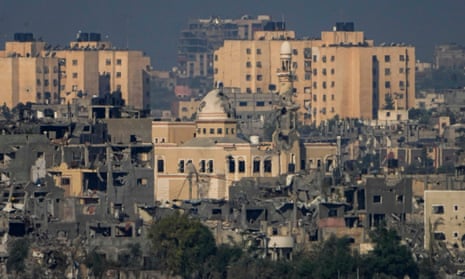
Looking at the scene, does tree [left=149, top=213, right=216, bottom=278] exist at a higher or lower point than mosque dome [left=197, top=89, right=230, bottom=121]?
lower

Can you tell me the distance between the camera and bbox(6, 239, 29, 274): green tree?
4741 cm

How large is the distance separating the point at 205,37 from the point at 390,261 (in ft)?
377

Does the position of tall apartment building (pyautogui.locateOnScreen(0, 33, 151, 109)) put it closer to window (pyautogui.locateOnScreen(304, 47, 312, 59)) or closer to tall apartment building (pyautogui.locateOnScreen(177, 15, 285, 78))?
window (pyautogui.locateOnScreen(304, 47, 312, 59))

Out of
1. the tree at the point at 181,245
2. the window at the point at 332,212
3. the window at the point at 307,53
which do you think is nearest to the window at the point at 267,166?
the window at the point at 332,212

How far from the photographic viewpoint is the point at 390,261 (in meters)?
48.5

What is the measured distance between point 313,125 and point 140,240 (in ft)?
166

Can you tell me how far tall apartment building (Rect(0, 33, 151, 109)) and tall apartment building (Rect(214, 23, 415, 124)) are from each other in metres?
3.13

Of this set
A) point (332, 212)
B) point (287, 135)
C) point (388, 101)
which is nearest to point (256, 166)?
point (287, 135)

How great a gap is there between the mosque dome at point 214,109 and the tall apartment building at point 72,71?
32.8 metres

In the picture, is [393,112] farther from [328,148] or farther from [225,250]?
[225,250]

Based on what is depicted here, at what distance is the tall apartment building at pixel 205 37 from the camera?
154m

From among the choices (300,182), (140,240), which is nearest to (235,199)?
(300,182)

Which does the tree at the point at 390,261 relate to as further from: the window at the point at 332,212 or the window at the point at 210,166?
the window at the point at 210,166

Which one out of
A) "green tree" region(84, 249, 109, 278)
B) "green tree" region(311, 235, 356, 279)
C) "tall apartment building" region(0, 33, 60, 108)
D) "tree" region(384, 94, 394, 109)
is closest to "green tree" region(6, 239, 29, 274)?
"green tree" region(84, 249, 109, 278)
